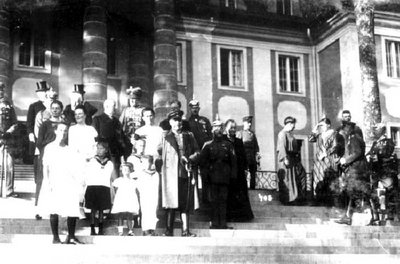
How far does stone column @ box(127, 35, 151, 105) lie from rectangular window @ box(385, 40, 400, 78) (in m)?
9.07

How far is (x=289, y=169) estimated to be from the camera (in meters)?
14.8

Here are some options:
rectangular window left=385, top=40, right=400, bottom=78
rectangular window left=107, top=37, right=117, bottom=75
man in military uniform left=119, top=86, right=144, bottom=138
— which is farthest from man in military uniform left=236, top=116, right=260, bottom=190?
rectangular window left=385, top=40, right=400, bottom=78

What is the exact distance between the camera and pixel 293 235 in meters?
12.2

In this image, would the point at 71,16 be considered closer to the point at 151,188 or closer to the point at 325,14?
the point at 325,14

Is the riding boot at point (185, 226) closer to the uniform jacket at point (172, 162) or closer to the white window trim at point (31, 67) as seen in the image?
the uniform jacket at point (172, 162)

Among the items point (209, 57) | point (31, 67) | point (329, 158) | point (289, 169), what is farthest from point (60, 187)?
point (209, 57)

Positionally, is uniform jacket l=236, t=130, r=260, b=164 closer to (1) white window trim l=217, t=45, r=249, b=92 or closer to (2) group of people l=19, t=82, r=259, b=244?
(2) group of people l=19, t=82, r=259, b=244

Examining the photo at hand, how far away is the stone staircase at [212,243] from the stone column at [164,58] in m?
7.92

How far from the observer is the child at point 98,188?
1101 cm

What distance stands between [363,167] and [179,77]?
36.6 ft

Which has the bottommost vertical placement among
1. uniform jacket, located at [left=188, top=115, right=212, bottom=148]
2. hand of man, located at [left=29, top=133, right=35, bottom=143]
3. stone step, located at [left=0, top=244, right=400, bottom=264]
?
stone step, located at [left=0, top=244, right=400, bottom=264]

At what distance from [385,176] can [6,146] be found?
7980mm

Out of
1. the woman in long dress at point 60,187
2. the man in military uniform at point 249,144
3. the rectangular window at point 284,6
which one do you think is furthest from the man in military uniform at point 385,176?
the rectangular window at point 284,6

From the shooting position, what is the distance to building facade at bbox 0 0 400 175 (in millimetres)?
21266
